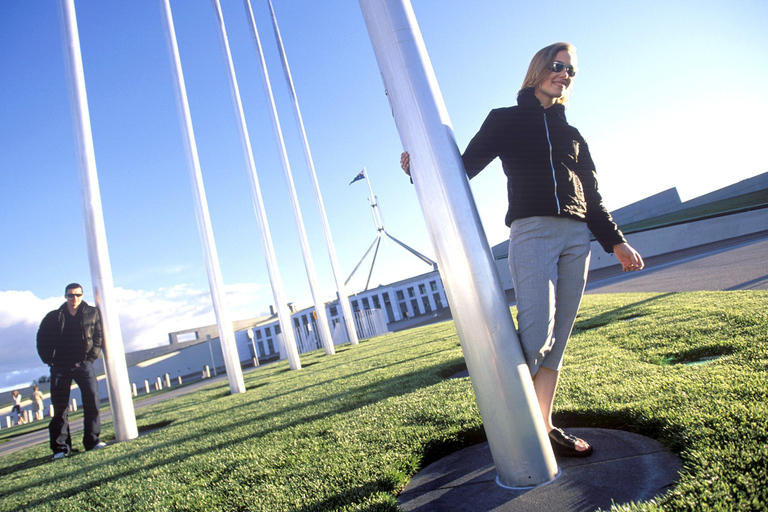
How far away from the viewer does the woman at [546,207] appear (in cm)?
192

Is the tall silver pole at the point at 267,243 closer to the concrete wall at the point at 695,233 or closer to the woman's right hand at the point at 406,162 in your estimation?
the woman's right hand at the point at 406,162

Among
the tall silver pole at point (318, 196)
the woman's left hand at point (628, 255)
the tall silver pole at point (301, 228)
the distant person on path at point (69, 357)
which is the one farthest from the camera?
the tall silver pole at point (318, 196)

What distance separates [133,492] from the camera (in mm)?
2973

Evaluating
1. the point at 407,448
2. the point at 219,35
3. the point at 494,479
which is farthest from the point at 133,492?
the point at 219,35

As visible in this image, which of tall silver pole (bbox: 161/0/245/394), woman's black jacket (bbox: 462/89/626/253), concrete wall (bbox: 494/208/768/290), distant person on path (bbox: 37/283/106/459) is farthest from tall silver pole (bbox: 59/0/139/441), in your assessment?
concrete wall (bbox: 494/208/768/290)

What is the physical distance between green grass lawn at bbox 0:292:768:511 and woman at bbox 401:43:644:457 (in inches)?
22.7

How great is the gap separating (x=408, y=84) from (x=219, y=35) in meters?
14.7

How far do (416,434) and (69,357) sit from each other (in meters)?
5.09

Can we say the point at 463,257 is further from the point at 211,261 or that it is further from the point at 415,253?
the point at 415,253

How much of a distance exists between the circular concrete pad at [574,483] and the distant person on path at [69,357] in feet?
17.4

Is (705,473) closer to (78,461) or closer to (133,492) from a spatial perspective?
(133,492)

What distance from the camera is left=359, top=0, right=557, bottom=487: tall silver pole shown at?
71.2 inches

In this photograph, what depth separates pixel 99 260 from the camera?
6.05 m

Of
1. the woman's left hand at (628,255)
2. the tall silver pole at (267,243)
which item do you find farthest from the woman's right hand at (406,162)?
the tall silver pole at (267,243)
